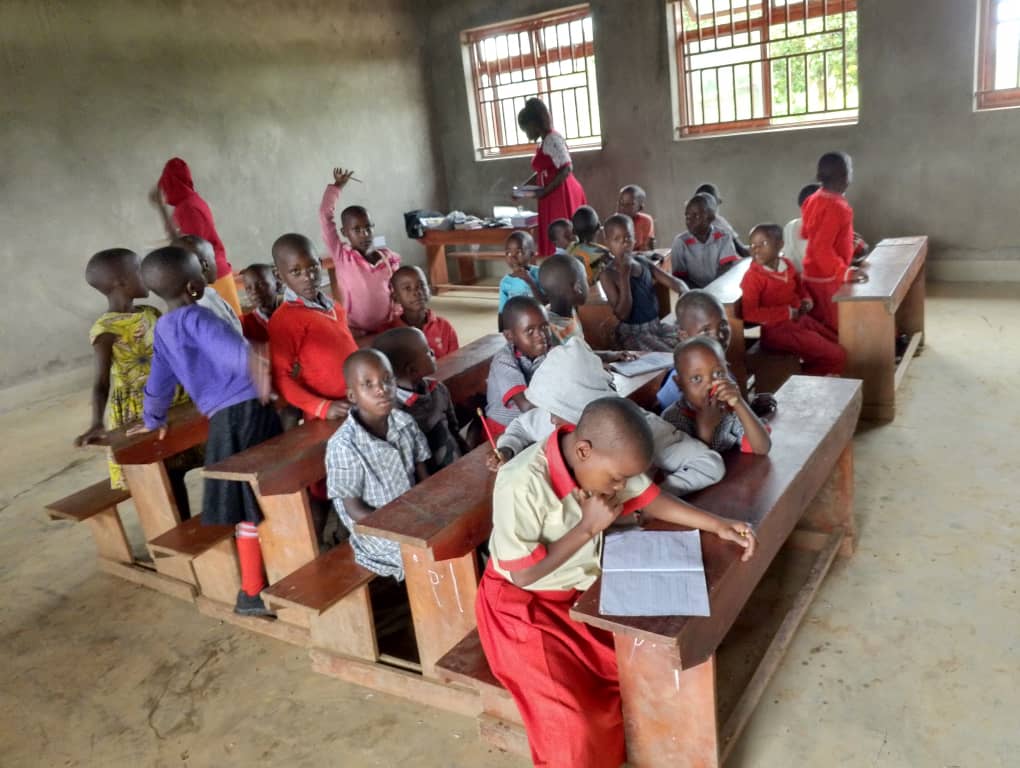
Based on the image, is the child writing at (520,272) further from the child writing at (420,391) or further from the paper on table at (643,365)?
the child writing at (420,391)

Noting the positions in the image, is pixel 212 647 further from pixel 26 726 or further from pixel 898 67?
pixel 898 67

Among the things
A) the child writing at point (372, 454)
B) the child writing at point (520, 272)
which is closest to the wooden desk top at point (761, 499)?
the child writing at point (372, 454)

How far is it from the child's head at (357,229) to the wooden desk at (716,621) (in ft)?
7.43

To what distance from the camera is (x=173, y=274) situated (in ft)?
8.52

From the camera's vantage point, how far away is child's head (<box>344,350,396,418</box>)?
2326 millimetres

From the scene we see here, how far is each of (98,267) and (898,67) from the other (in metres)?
6.07

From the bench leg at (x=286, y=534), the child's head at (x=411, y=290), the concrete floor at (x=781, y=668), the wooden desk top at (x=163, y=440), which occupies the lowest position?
the concrete floor at (x=781, y=668)

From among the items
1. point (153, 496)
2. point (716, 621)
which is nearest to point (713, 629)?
point (716, 621)

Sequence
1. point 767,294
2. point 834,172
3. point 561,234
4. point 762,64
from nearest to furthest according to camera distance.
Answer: point 767,294 < point 834,172 < point 561,234 < point 762,64

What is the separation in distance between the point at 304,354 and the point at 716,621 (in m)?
1.77

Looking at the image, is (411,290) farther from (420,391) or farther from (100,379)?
(100,379)

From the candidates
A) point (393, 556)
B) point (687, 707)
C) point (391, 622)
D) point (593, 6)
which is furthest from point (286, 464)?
point (593, 6)

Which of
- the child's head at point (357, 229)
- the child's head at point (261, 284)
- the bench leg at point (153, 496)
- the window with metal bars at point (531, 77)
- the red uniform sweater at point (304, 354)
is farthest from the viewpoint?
the window with metal bars at point (531, 77)

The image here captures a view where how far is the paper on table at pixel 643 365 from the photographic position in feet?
9.73
